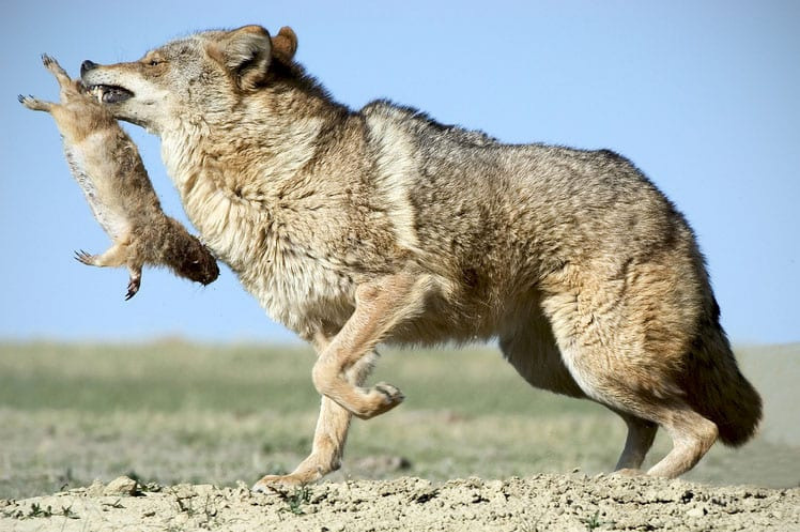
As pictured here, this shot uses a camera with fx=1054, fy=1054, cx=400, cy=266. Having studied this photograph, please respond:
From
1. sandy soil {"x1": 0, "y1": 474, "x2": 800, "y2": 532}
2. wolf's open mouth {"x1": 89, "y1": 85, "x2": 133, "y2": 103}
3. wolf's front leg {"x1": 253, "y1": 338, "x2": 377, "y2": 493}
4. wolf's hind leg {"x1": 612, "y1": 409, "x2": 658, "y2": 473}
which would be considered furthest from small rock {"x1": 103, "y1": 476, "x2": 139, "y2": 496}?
wolf's hind leg {"x1": 612, "y1": 409, "x2": 658, "y2": 473}

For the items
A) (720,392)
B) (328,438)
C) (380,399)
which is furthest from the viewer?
(720,392)

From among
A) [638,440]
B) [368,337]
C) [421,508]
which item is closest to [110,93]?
[368,337]

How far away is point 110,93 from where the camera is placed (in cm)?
701

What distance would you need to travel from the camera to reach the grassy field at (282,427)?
9141 mm

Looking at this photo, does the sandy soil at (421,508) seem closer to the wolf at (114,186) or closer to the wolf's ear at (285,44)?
the wolf at (114,186)

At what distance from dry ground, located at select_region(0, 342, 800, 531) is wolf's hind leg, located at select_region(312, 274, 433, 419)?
50 centimetres

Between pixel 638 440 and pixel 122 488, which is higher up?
pixel 638 440

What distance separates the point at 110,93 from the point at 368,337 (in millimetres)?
2379

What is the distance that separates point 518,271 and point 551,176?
730 millimetres

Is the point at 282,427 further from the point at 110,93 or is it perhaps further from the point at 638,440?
the point at 110,93

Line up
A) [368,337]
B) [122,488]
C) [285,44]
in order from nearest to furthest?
[122,488] < [368,337] < [285,44]

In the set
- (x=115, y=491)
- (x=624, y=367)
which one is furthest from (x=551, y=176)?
(x=115, y=491)

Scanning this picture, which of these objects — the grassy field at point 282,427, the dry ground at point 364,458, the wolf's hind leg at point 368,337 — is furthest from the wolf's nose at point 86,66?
the grassy field at point 282,427

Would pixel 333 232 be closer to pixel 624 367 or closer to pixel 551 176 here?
pixel 551 176
